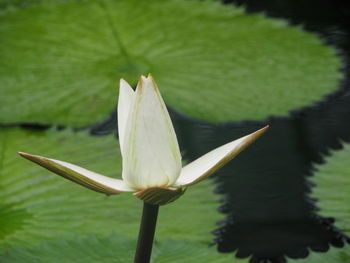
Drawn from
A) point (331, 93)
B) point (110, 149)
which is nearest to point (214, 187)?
point (110, 149)

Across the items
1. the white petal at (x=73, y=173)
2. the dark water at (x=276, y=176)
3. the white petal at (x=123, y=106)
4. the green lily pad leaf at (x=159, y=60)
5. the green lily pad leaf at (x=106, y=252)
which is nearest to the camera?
the white petal at (x=73, y=173)

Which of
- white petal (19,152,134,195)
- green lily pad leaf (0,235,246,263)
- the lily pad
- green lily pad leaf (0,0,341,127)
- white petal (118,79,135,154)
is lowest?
green lily pad leaf (0,235,246,263)

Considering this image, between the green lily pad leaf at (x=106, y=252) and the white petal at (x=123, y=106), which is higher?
the white petal at (x=123, y=106)

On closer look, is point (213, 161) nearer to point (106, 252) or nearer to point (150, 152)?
point (150, 152)

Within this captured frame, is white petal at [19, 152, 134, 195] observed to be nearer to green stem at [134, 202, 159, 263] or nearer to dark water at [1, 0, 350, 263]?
green stem at [134, 202, 159, 263]

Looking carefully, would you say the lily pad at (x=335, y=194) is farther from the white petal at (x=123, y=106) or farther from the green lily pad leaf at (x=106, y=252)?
the white petal at (x=123, y=106)

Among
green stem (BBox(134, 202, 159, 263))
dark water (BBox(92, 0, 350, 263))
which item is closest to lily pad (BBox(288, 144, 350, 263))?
dark water (BBox(92, 0, 350, 263))

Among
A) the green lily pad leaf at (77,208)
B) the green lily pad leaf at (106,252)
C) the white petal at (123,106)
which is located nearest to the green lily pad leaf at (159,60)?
the green lily pad leaf at (77,208)

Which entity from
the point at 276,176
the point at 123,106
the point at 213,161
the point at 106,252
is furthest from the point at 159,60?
the point at 213,161
